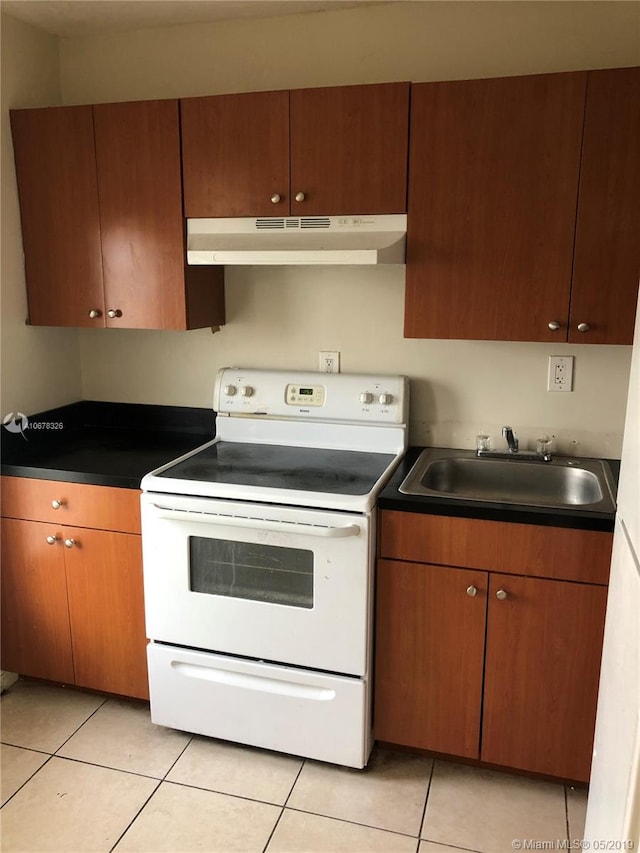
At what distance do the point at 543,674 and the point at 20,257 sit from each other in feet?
7.44

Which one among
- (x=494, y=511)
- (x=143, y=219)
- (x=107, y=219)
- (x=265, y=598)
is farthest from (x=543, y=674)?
(x=107, y=219)

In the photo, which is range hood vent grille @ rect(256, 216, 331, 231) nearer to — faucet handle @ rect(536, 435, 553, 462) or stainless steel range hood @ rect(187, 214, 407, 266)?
stainless steel range hood @ rect(187, 214, 407, 266)

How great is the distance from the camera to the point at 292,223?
2209 millimetres

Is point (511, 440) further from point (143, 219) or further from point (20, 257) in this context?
point (20, 257)

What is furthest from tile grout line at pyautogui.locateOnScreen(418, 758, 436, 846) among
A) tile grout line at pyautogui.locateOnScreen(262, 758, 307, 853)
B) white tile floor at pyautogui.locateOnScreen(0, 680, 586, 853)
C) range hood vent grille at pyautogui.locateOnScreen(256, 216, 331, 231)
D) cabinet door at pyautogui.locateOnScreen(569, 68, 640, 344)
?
range hood vent grille at pyautogui.locateOnScreen(256, 216, 331, 231)

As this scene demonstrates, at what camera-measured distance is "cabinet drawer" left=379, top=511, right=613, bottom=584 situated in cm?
186

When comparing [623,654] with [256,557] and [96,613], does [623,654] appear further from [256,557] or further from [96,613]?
[96,613]

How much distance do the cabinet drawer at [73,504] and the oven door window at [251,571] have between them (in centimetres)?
27

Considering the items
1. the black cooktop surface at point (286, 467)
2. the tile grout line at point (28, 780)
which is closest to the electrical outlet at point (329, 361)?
the black cooktop surface at point (286, 467)

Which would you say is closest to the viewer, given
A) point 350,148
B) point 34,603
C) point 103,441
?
point 350,148

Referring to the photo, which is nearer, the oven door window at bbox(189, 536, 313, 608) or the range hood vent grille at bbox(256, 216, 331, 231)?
the oven door window at bbox(189, 536, 313, 608)

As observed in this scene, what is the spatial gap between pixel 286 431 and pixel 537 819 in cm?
146

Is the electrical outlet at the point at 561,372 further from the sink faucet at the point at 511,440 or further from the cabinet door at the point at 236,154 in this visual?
the cabinet door at the point at 236,154

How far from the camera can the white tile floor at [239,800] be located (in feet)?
6.30
